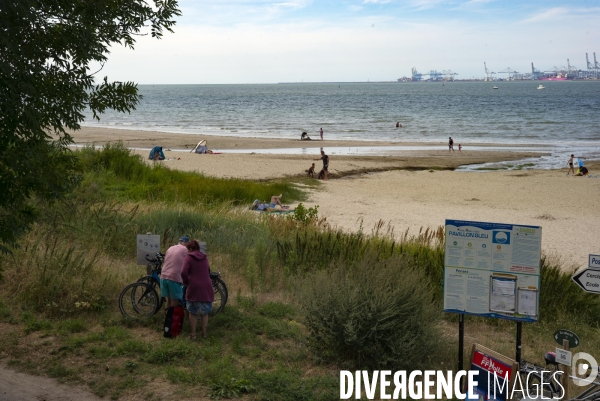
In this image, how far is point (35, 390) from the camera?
20.5ft

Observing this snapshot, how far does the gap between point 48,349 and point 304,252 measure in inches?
193

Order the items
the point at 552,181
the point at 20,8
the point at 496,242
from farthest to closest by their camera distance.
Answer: the point at 552,181 → the point at 496,242 → the point at 20,8

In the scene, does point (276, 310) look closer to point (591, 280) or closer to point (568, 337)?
point (568, 337)

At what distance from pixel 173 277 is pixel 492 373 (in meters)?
3.87

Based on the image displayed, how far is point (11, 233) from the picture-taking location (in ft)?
18.2

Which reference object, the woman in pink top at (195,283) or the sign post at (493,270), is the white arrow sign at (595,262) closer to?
the sign post at (493,270)

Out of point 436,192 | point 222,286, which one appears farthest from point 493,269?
point 436,192

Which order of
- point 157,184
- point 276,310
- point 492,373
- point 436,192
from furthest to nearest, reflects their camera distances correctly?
point 436,192, point 157,184, point 276,310, point 492,373

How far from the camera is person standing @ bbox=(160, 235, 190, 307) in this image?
301 inches

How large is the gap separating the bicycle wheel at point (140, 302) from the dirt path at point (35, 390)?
1750 mm

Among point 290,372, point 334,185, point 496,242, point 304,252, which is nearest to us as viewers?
point 496,242

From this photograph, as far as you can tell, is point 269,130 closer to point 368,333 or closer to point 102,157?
point 102,157

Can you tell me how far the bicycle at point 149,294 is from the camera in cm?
820

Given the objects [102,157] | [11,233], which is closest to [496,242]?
[11,233]
